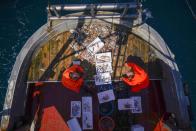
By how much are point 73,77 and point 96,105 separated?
5.86 ft

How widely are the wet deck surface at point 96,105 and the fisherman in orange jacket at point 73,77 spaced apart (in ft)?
2.57

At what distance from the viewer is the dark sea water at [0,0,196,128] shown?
662 inches

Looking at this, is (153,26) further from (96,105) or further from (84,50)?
(96,105)

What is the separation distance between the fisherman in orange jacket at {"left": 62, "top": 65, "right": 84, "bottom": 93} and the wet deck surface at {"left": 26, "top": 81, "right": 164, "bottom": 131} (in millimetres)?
782

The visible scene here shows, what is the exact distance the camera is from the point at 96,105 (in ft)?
42.0

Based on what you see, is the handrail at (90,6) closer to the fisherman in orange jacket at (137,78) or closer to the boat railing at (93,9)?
the boat railing at (93,9)

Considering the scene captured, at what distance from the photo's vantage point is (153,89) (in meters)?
13.2

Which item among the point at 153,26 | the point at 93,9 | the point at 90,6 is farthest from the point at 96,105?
the point at 153,26

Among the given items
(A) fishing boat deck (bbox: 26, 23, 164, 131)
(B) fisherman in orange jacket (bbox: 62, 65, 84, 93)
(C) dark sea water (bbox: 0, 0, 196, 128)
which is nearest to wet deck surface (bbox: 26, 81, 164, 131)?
(A) fishing boat deck (bbox: 26, 23, 164, 131)

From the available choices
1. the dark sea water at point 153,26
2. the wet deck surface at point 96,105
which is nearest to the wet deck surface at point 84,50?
the wet deck surface at point 96,105

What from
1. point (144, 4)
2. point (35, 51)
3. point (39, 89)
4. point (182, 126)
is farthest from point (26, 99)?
point (144, 4)

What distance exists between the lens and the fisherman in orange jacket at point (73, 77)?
11680 millimetres

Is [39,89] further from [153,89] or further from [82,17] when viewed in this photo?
[153,89]

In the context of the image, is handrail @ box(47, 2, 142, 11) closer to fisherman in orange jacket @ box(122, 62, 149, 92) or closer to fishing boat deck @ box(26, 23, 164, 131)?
fishing boat deck @ box(26, 23, 164, 131)
